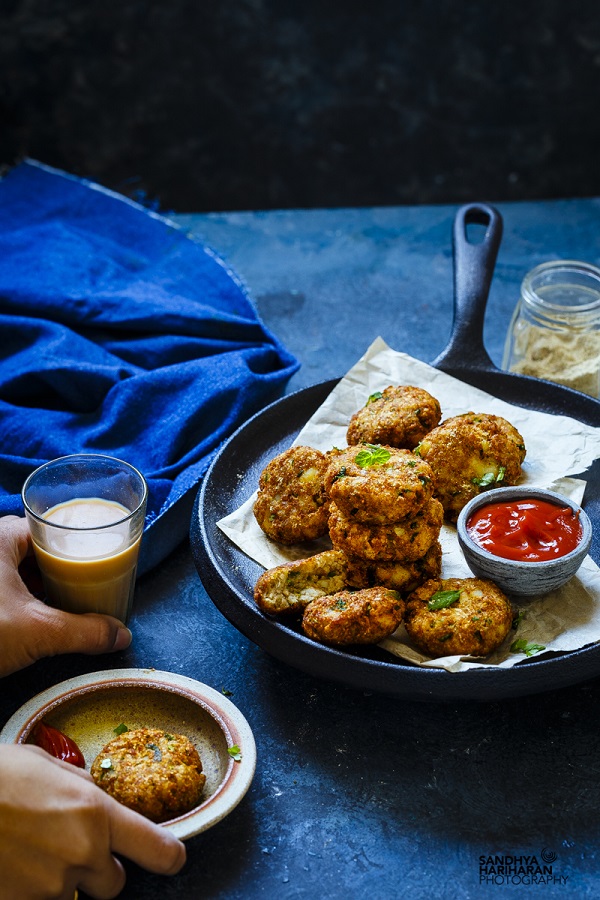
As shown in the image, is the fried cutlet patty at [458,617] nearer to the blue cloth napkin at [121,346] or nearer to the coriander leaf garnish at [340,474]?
the coriander leaf garnish at [340,474]

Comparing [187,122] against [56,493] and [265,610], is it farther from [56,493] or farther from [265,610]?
[265,610]

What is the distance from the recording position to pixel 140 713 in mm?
2248

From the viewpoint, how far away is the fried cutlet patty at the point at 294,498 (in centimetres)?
255

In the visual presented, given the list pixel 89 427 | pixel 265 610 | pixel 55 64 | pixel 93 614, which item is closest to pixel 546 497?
pixel 265 610

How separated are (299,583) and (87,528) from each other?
50 centimetres

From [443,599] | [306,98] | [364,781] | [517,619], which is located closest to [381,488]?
[443,599]

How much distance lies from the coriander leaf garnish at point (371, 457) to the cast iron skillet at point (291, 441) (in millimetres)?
396

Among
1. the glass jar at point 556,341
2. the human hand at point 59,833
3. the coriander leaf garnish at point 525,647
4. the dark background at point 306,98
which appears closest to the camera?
the human hand at point 59,833

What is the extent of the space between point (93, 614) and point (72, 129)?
3827mm

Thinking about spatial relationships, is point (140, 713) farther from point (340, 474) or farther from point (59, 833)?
point (340, 474)

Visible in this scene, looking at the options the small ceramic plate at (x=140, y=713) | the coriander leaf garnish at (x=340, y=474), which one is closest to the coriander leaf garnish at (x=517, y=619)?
the coriander leaf garnish at (x=340, y=474)

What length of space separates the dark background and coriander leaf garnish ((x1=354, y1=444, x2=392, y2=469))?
321 centimetres

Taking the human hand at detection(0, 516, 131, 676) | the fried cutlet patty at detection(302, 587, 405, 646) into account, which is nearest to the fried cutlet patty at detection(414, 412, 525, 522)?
the fried cutlet patty at detection(302, 587, 405, 646)

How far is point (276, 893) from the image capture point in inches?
78.4
